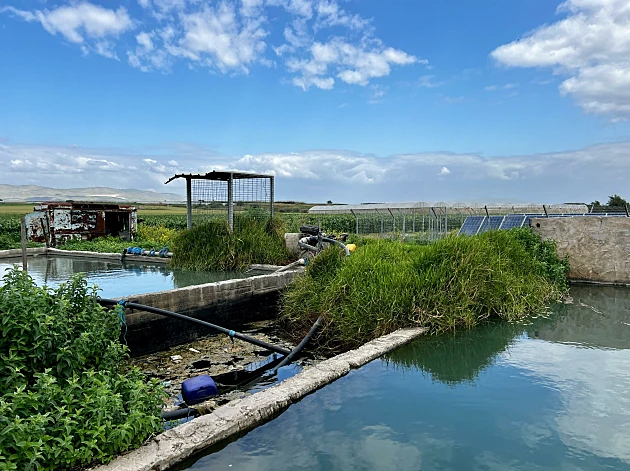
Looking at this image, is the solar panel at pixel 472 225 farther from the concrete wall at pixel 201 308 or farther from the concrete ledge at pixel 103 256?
the concrete ledge at pixel 103 256

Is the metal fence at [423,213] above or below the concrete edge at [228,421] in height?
above

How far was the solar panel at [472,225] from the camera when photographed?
12.8m

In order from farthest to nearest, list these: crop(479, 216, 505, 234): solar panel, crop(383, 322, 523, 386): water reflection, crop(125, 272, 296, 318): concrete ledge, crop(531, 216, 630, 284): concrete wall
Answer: crop(479, 216, 505, 234): solar panel
crop(531, 216, 630, 284): concrete wall
crop(125, 272, 296, 318): concrete ledge
crop(383, 322, 523, 386): water reflection

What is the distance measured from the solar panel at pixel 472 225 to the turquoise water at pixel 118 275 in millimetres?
5838

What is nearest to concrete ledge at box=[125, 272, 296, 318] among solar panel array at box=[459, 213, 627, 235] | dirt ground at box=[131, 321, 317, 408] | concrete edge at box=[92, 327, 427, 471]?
dirt ground at box=[131, 321, 317, 408]

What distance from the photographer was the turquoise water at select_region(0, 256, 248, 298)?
10461 mm

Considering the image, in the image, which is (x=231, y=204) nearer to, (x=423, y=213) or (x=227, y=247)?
(x=227, y=247)

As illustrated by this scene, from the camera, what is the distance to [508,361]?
17.9 ft

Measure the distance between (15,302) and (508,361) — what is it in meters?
4.78

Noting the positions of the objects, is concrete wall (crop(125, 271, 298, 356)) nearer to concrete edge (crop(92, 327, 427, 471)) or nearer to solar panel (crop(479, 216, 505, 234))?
concrete edge (crop(92, 327, 427, 471))

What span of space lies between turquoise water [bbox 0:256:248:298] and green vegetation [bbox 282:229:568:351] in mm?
3857

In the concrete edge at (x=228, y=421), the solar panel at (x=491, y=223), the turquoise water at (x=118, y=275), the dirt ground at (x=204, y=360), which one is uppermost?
the solar panel at (x=491, y=223)

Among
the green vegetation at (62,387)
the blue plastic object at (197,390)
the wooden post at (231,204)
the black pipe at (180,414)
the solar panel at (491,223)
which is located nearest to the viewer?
the green vegetation at (62,387)

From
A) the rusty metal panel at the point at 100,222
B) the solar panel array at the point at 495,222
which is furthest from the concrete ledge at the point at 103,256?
the solar panel array at the point at 495,222
